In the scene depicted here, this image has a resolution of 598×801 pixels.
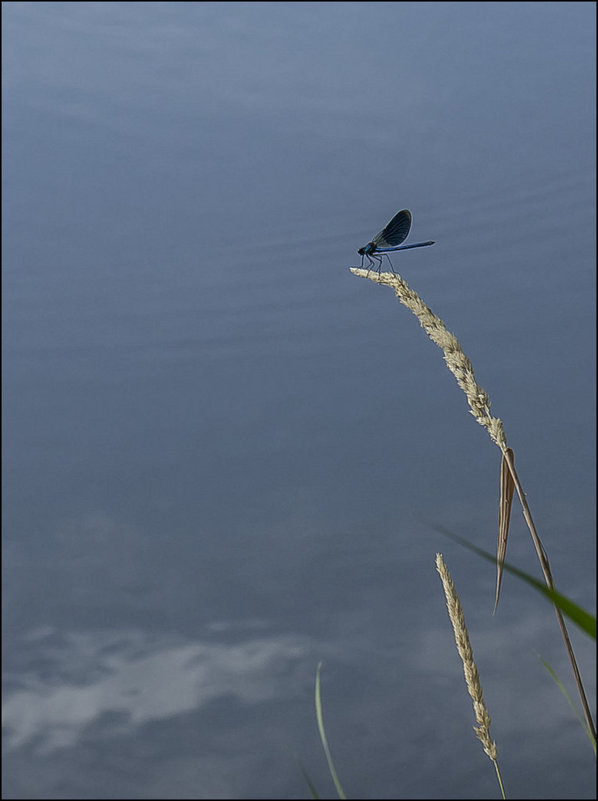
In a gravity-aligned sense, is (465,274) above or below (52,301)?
below

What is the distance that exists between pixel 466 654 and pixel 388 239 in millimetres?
342

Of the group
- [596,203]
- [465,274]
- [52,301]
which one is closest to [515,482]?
[465,274]

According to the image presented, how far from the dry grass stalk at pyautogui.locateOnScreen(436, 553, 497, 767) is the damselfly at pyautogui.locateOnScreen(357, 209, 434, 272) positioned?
264 mm

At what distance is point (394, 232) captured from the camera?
0.81 meters

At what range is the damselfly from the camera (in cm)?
79

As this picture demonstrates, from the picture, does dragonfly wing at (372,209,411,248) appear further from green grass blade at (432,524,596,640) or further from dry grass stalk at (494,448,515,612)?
green grass blade at (432,524,596,640)

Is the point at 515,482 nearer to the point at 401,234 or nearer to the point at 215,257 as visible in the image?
the point at 401,234

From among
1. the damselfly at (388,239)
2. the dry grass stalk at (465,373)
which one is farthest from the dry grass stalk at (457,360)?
the damselfly at (388,239)

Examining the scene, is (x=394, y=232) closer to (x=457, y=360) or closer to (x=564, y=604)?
(x=457, y=360)

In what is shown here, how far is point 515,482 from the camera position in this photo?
0.63 metres

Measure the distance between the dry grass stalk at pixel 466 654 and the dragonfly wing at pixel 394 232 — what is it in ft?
0.90

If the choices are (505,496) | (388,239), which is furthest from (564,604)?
(388,239)

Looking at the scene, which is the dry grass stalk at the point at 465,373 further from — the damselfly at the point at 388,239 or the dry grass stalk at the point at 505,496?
the damselfly at the point at 388,239

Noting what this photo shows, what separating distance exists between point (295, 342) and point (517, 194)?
17.4ft
